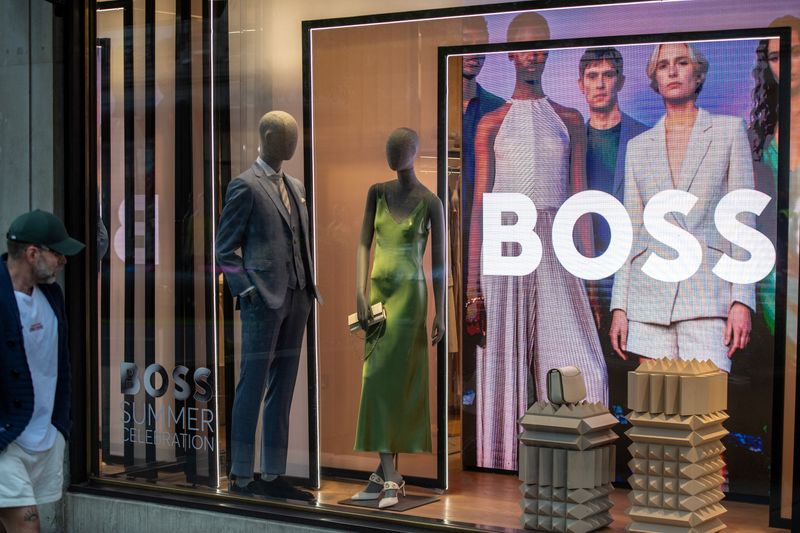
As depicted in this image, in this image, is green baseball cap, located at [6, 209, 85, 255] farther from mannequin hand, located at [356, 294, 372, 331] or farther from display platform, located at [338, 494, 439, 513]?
display platform, located at [338, 494, 439, 513]

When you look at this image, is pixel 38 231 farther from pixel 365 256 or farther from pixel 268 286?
pixel 365 256

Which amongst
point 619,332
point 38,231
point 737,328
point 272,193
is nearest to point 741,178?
point 737,328

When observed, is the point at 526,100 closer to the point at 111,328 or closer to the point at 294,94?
the point at 294,94

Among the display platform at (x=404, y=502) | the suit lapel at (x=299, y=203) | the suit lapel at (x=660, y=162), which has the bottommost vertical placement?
the display platform at (x=404, y=502)

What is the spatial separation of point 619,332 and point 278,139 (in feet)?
6.25

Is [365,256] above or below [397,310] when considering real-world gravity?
above

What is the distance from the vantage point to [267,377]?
573 cm

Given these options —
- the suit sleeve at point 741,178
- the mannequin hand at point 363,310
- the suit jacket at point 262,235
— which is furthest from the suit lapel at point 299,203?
the suit sleeve at point 741,178

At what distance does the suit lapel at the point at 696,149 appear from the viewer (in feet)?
16.0

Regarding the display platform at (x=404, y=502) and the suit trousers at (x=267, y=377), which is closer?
the display platform at (x=404, y=502)

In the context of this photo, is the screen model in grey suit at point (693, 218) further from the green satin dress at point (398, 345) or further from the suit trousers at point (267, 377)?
the suit trousers at point (267, 377)

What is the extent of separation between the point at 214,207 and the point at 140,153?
22.4 inches

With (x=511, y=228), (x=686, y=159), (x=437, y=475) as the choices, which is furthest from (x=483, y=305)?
(x=686, y=159)

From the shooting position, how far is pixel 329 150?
18.4 ft
